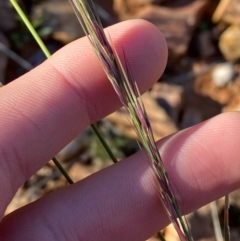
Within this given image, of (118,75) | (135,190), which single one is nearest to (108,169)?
(135,190)

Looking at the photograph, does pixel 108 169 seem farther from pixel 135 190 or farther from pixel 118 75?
pixel 118 75

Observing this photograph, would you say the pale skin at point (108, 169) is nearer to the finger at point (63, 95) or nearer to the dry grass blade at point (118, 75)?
the finger at point (63, 95)

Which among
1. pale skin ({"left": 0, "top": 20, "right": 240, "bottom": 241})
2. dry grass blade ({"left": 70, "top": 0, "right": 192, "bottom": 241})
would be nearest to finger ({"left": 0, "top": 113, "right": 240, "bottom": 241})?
pale skin ({"left": 0, "top": 20, "right": 240, "bottom": 241})

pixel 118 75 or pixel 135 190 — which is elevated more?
pixel 118 75

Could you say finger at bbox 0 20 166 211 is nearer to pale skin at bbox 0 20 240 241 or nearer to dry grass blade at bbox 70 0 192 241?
pale skin at bbox 0 20 240 241

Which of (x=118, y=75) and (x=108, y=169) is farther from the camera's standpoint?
(x=108, y=169)

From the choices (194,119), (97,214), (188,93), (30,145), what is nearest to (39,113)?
(30,145)
